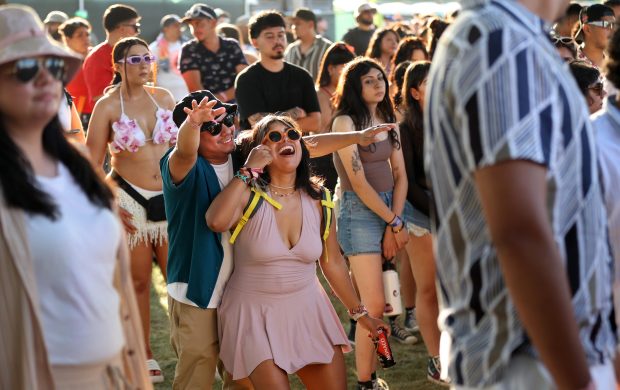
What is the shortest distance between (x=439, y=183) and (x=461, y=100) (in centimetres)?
22

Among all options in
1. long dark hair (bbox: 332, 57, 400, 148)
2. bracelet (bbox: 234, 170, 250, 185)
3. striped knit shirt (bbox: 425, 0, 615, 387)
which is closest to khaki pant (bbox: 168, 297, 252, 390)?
bracelet (bbox: 234, 170, 250, 185)

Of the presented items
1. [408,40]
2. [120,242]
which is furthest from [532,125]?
[408,40]

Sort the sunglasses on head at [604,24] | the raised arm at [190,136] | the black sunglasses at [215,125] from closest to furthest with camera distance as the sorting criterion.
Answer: the raised arm at [190,136] → the black sunglasses at [215,125] → the sunglasses on head at [604,24]

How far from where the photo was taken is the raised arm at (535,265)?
1879mm

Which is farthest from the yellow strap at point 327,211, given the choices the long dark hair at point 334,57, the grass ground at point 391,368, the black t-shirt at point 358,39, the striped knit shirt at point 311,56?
the black t-shirt at point 358,39

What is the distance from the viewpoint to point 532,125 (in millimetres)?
1925

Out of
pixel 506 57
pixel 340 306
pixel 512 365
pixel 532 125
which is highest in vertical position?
pixel 506 57

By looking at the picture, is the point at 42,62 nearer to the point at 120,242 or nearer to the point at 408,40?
the point at 120,242

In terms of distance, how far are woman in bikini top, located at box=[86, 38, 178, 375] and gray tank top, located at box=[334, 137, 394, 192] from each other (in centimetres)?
112

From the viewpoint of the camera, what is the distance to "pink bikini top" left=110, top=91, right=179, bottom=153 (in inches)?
239

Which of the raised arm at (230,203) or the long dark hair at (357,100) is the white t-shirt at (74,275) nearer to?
the raised arm at (230,203)

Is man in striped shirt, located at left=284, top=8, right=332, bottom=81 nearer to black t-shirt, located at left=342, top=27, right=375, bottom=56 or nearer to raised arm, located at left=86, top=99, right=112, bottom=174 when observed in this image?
black t-shirt, located at left=342, top=27, right=375, bottom=56

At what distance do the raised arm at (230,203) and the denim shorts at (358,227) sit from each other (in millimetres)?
1462

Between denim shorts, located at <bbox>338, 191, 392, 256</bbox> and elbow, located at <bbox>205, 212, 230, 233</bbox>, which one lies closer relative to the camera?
elbow, located at <bbox>205, 212, 230, 233</bbox>
